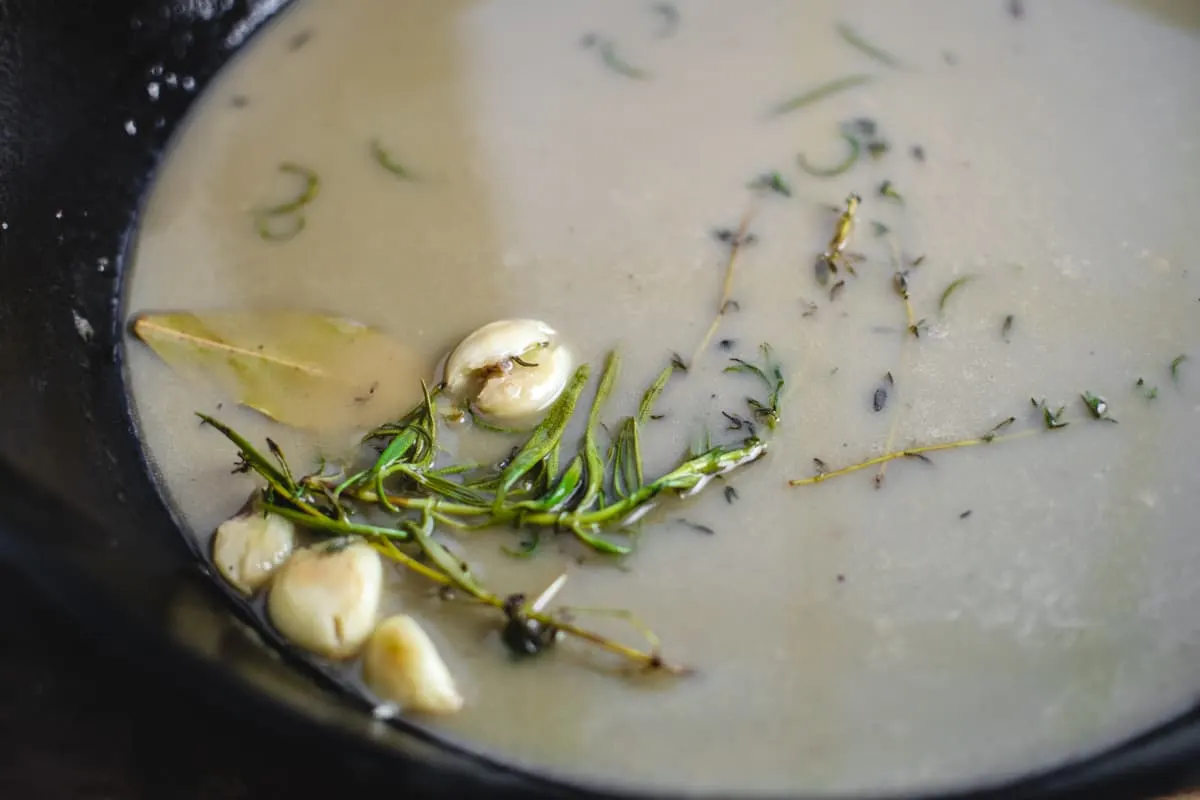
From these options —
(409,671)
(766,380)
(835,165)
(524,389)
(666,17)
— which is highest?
(666,17)

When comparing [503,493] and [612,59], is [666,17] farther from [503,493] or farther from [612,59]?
[503,493]

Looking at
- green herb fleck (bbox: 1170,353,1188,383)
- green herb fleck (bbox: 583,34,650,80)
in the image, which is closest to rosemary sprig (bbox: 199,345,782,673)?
green herb fleck (bbox: 1170,353,1188,383)

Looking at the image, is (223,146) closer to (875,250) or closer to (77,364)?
(77,364)

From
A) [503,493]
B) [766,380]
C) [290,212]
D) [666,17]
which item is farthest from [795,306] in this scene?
[290,212]

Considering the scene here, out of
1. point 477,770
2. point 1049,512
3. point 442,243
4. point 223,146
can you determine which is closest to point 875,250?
point 1049,512

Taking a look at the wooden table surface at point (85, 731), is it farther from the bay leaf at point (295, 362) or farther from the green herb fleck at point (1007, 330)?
the green herb fleck at point (1007, 330)

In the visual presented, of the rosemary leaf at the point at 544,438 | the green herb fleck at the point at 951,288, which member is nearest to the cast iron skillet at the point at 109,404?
the rosemary leaf at the point at 544,438
